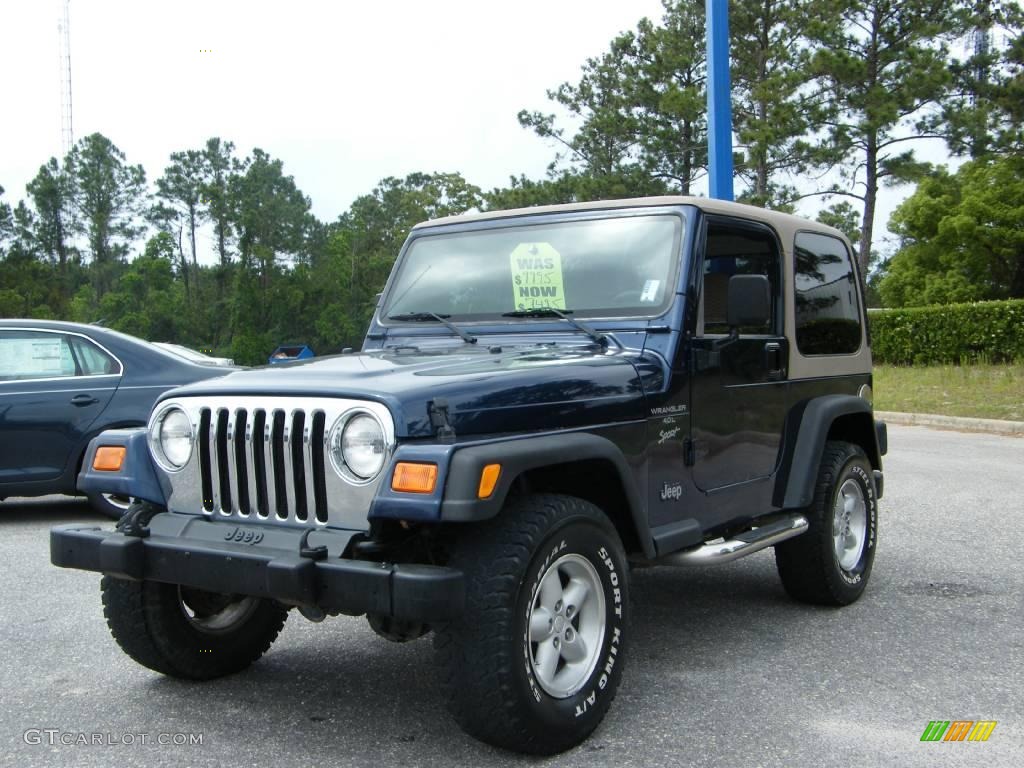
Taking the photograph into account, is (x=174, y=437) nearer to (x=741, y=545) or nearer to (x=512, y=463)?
(x=512, y=463)

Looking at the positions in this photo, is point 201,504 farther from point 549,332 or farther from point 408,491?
point 549,332

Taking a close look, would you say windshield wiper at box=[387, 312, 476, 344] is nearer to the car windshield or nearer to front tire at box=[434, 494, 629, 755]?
the car windshield

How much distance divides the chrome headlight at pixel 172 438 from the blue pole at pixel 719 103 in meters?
10.2

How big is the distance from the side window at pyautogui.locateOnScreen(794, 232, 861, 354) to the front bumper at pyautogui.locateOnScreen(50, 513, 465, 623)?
287 centimetres

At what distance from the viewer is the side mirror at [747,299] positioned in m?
4.53

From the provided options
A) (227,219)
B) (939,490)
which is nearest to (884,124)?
(939,490)

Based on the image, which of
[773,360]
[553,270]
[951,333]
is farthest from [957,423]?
[553,270]

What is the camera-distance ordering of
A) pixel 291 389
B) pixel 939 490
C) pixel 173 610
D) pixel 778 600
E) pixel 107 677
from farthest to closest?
pixel 939 490 < pixel 778 600 < pixel 107 677 < pixel 173 610 < pixel 291 389

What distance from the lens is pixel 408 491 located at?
333 cm

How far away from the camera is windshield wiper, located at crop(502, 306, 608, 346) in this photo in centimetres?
454

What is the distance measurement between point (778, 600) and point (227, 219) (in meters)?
71.0

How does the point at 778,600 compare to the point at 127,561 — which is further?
the point at 778,600

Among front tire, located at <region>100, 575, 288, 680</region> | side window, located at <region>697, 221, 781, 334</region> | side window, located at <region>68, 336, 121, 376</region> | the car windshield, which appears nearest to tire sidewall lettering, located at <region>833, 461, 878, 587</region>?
side window, located at <region>697, 221, 781, 334</region>

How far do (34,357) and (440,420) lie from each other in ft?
18.5
